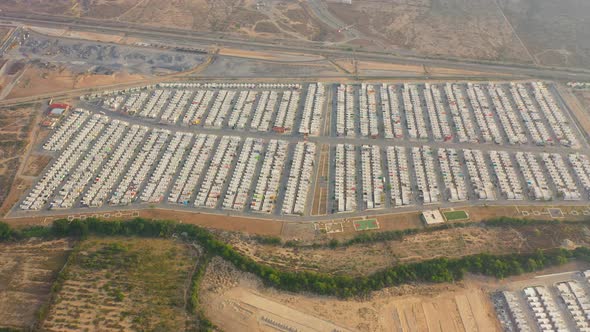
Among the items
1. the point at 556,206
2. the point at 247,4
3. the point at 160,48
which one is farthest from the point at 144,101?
the point at 556,206

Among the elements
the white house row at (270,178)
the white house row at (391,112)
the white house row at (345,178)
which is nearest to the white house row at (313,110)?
the white house row at (270,178)

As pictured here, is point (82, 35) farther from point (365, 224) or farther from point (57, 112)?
point (365, 224)

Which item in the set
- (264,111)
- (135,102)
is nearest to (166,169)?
(135,102)

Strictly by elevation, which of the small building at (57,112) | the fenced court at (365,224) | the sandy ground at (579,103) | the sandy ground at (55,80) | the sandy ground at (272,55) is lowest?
the fenced court at (365,224)

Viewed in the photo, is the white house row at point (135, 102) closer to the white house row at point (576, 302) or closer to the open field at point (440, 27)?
the open field at point (440, 27)

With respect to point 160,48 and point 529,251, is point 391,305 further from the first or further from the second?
point 160,48
